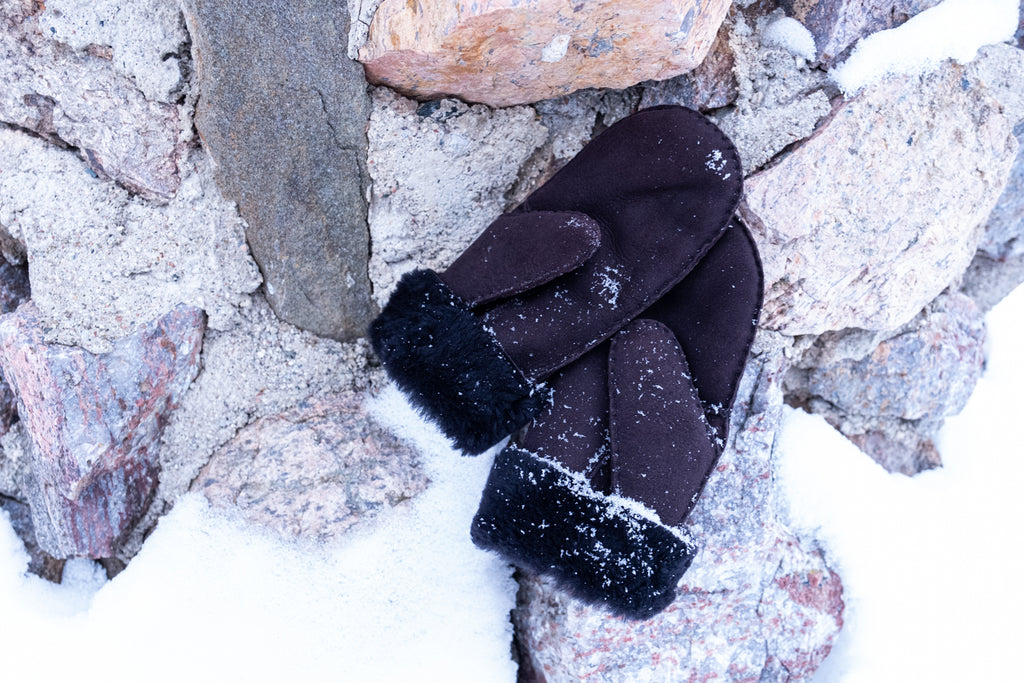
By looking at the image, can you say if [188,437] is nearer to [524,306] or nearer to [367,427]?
[367,427]

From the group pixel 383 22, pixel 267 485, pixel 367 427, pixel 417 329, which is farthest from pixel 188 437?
pixel 383 22

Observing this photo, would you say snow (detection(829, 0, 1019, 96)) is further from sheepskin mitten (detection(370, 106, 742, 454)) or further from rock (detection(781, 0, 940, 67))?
sheepskin mitten (detection(370, 106, 742, 454))

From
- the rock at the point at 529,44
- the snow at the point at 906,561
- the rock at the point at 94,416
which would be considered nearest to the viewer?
the rock at the point at 529,44

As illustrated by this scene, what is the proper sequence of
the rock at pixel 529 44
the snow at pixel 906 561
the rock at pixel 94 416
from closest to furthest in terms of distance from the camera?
the rock at pixel 529 44 < the rock at pixel 94 416 < the snow at pixel 906 561

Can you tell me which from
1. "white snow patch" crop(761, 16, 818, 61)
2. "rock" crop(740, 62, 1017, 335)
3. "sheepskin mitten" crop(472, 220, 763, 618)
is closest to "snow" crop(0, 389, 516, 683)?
"sheepskin mitten" crop(472, 220, 763, 618)

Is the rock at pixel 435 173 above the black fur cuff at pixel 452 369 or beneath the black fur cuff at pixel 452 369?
above

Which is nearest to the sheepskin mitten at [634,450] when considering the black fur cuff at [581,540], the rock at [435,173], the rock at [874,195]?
the black fur cuff at [581,540]

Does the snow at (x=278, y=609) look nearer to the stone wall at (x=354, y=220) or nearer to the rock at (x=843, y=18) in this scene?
the stone wall at (x=354, y=220)
